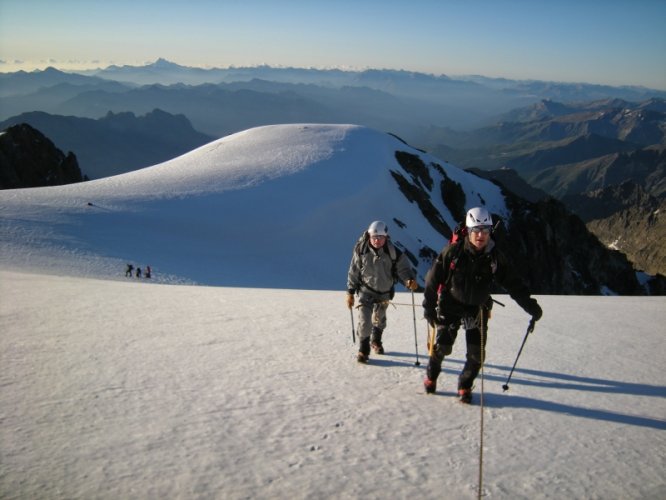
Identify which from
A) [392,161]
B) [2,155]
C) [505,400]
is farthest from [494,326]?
[2,155]

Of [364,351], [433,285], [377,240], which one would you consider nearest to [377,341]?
[364,351]

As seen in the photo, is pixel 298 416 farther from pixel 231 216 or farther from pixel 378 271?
pixel 231 216

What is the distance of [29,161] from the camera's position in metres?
93.1

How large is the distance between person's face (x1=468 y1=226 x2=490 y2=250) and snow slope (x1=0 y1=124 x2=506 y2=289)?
20023 millimetres

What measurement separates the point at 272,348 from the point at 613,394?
5.77m

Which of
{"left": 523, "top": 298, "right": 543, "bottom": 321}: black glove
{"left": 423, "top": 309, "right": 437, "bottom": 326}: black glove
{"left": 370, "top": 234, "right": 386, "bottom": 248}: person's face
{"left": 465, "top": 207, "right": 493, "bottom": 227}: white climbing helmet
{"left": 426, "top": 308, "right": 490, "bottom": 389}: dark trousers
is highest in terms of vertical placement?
{"left": 465, "top": 207, "right": 493, "bottom": 227}: white climbing helmet

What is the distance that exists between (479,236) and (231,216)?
34640mm

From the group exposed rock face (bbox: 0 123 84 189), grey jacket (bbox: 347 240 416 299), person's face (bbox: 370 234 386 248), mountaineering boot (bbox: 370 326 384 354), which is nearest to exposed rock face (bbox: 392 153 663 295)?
mountaineering boot (bbox: 370 326 384 354)

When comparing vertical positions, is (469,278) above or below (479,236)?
below

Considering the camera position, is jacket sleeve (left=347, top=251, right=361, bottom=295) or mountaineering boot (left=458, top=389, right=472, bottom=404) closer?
mountaineering boot (left=458, top=389, right=472, bottom=404)

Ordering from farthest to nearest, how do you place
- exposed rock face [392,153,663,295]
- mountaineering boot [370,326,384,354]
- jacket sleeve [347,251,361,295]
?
exposed rock face [392,153,663,295]
mountaineering boot [370,326,384,354]
jacket sleeve [347,251,361,295]

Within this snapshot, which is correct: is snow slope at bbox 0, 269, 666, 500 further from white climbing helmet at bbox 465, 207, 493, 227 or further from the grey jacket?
white climbing helmet at bbox 465, 207, 493, 227

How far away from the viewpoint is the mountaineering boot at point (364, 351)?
26.2ft

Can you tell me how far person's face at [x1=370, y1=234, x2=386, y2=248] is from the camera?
782 cm
